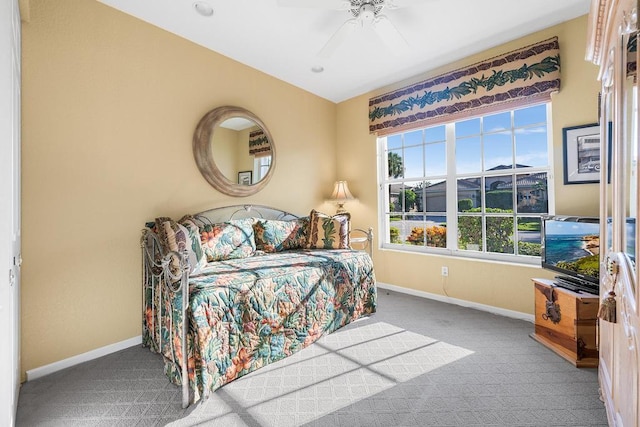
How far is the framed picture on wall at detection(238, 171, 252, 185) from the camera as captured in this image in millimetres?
3141

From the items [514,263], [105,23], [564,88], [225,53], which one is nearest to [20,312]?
[105,23]

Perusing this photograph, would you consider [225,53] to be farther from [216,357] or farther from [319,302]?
[216,357]

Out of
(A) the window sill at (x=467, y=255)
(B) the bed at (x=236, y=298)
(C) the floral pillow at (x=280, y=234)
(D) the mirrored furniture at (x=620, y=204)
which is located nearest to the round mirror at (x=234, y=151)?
(B) the bed at (x=236, y=298)

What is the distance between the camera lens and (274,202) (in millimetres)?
3555

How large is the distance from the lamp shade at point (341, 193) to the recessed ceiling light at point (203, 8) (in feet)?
7.82

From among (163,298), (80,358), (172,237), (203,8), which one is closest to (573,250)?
(172,237)

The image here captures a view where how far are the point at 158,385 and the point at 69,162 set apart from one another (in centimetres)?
165

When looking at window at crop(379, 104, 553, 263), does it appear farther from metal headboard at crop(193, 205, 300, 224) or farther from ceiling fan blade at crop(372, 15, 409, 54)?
metal headboard at crop(193, 205, 300, 224)

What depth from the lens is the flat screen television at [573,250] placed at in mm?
2094

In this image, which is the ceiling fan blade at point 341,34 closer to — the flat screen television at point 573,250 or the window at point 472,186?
the window at point 472,186

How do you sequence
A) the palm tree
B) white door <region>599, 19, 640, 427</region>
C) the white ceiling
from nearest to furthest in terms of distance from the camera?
white door <region>599, 19, 640, 427</region> → the white ceiling → the palm tree

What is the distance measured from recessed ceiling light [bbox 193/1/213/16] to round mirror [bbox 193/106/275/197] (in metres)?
0.80

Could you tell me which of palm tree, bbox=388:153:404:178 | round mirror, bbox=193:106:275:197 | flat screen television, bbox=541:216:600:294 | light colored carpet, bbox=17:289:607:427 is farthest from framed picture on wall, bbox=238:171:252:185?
flat screen television, bbox=541:216:600:294

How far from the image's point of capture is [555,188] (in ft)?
8.73
